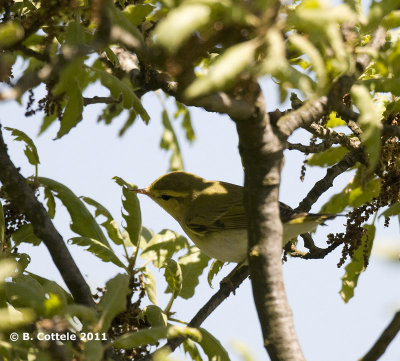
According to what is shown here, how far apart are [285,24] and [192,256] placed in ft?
8.07

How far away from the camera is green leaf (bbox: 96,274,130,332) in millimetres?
2021

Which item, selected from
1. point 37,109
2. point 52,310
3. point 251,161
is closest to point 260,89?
point 251,161

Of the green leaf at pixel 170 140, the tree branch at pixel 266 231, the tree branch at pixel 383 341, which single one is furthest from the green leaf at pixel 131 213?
the tree branch at pixel 383 341

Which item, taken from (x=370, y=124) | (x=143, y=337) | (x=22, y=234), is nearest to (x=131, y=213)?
(x=22, y=234)

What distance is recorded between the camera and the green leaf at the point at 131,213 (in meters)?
3.34

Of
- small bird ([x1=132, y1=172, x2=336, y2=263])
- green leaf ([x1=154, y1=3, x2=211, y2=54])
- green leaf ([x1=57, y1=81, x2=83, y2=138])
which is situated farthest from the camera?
small bird ([x1=132, y1=172, x2=336, y2=263])

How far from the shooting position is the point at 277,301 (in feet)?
7.09

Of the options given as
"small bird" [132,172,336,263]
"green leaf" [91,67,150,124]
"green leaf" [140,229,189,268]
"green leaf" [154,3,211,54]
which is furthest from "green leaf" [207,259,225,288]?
"green leaf" [154,3,211,54]

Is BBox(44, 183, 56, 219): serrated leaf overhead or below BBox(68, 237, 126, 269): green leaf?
overhead

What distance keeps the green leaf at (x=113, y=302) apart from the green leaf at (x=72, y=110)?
80cm

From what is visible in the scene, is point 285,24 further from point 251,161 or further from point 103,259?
point 103,259

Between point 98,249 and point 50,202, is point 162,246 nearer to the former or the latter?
point 98,249

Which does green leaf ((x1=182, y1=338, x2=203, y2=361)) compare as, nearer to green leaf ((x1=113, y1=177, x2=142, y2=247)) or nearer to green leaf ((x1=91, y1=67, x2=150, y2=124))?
green leaf ((x1=113, y1=177, x2=142, y2=247))

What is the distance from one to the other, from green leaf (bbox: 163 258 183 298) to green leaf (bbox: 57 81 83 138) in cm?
92
